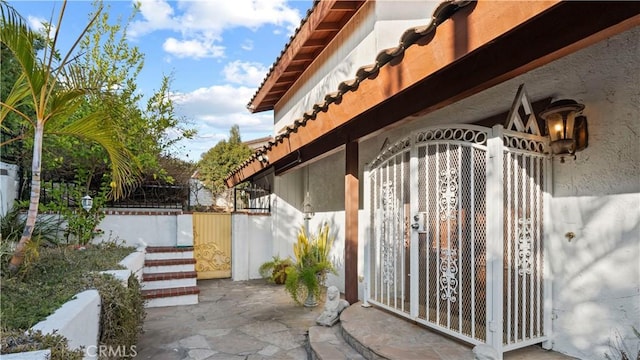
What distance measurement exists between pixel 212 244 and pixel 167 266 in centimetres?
246

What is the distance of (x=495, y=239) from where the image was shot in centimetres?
340

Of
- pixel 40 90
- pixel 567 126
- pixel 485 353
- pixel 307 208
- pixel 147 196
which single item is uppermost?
pixel 40 90

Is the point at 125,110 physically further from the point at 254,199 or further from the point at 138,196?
the point at 254,199

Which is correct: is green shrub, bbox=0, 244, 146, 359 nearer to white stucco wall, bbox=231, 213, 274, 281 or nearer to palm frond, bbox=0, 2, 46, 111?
palm frond, bbox=0, 2, 46, 111

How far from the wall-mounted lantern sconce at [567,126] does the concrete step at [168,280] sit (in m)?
7.47

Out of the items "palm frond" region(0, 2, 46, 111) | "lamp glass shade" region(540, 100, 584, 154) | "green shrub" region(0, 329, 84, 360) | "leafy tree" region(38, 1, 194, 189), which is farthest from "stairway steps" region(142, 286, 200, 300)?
"lamp glass shade" region(540, 100, 584, 154)

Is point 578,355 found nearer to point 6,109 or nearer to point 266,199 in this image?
point 6,109

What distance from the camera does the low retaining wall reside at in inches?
104

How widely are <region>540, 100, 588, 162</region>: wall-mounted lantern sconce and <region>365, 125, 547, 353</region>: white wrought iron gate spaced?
0.27m

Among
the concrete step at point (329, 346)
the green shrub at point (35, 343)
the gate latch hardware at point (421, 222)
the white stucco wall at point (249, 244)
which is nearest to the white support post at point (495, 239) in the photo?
the gate latch hardware at point (421, 222)

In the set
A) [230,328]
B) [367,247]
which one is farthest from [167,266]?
[367,247]

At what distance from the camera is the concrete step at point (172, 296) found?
7398 mm

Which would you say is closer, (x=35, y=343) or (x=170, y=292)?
(x=35, y=343)

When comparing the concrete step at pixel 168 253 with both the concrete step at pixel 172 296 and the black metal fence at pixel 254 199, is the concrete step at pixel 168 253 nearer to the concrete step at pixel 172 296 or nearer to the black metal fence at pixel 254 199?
the concrete step at pixel 172 296
